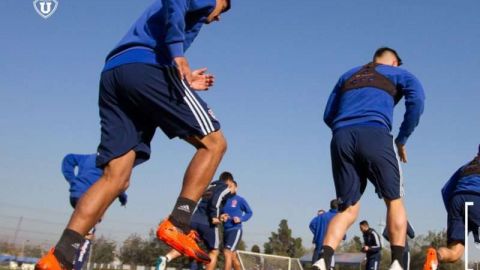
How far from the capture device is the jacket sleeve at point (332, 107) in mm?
5895

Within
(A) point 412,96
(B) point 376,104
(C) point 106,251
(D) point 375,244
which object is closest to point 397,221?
(B) point 376,104

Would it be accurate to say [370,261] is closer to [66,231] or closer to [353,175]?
[353,175]

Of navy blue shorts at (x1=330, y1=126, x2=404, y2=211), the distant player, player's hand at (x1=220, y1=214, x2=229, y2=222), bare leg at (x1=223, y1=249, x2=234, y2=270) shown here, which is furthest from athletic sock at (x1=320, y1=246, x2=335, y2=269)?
the distant player

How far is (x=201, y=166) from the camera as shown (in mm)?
3643

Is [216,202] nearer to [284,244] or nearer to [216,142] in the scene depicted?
[216,142]

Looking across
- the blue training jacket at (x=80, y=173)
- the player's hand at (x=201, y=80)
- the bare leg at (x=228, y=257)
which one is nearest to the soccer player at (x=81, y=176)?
the blue training jacket at (x=80, y=173)

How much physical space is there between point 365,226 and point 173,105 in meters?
14.2

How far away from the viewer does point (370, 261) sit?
1573 cm

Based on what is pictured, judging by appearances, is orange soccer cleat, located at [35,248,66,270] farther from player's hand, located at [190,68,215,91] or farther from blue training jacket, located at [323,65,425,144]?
blue training jacket, located at [323,65,425,144]

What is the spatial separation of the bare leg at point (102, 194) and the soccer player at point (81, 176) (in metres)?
4.16

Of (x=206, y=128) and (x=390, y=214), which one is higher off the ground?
(x=206, y=128)

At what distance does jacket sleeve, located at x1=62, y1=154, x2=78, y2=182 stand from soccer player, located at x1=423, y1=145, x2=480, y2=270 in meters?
5.65

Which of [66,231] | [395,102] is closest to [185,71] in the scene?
[66,231]

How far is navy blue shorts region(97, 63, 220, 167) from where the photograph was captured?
3576 mm
